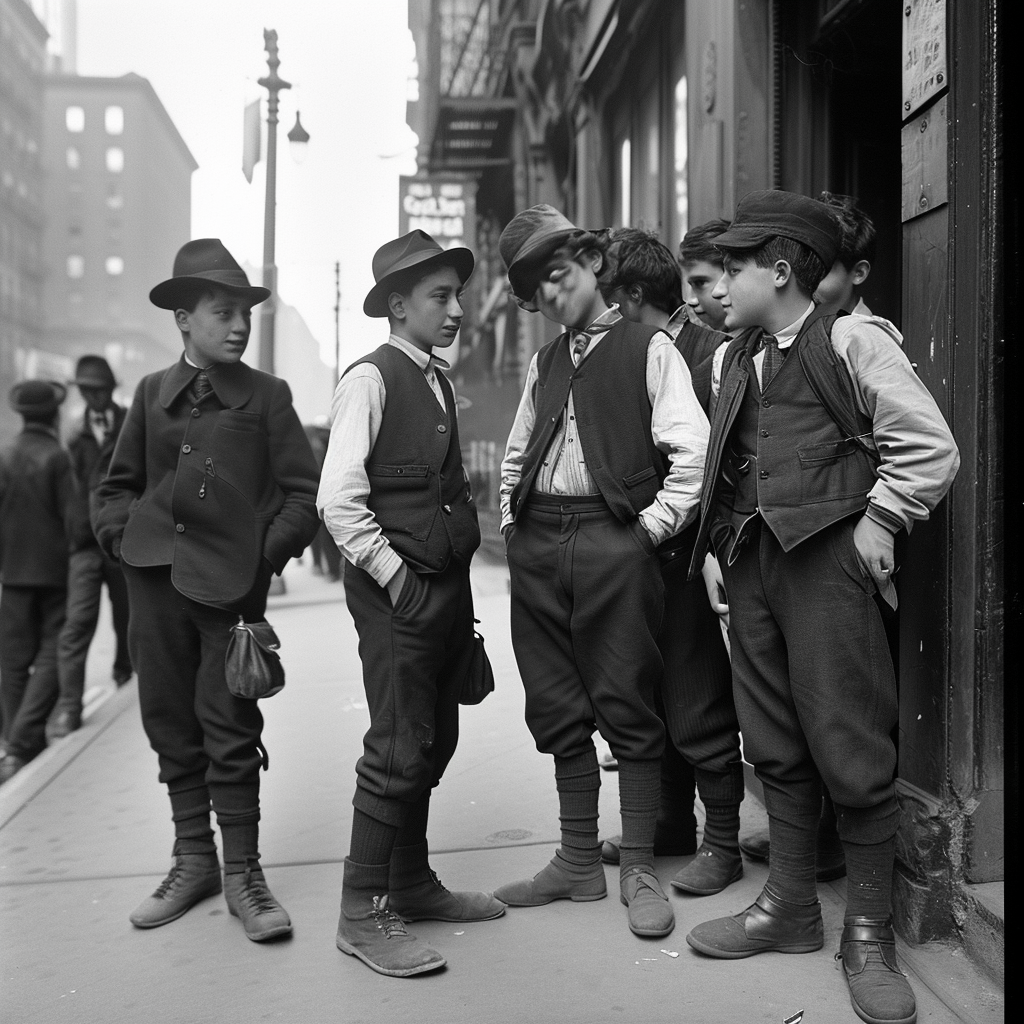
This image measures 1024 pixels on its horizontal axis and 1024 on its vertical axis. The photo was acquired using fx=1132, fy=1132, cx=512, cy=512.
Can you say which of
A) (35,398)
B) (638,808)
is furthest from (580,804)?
(35,398)

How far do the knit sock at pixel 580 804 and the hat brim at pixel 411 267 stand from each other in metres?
1.66

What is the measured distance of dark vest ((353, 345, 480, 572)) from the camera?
3.55 metres

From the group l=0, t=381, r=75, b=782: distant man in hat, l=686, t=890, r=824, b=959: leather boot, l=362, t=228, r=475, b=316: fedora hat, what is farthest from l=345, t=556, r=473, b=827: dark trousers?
l=0, t=381, r=75, b=782: distant man in hat

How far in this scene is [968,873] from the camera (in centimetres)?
335

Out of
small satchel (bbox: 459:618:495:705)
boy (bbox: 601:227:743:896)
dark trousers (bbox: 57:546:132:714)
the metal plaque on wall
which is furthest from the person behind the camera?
dark trousers (bbox: 57:546:132:714)

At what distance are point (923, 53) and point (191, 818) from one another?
347 centimetres

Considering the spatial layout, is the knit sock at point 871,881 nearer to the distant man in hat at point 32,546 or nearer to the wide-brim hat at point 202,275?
the wide-brim hat at point 202,275

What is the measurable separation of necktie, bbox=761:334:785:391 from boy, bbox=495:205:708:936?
38cm

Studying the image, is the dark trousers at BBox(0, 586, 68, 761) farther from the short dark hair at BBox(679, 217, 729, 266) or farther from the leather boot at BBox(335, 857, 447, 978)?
the short dark hair at BBox(679, 217, 729, 266)

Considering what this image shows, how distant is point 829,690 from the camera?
3.19 m

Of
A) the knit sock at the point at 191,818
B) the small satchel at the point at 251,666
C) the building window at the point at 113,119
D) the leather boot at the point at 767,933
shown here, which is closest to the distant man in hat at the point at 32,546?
the knit sock at the point at 191,818

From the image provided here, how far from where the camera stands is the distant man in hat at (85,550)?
23.0ft

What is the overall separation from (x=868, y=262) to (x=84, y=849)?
3790mm

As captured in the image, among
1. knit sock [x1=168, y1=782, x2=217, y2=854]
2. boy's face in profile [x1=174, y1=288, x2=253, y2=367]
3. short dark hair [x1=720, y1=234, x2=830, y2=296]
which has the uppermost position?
short dark hair [x1=720, y1=234, x2=830, y2=296]
